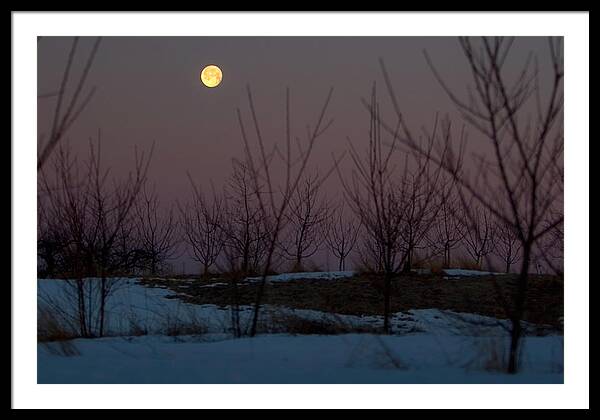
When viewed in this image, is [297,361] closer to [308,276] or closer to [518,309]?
[518,309]

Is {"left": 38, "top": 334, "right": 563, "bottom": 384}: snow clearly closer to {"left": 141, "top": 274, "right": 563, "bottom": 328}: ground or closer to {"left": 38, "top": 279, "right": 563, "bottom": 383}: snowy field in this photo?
{"left": 38, "top": 279, "right": 563, "bottom": 383}: snowy field

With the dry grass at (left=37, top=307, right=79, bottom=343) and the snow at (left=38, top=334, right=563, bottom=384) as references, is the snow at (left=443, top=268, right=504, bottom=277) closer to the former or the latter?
the snow at (left=38, top=334, right=563, bottom=384)

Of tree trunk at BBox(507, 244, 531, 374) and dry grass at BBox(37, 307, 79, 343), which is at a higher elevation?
tree trunk at BBox(507, 244, 531, 374)

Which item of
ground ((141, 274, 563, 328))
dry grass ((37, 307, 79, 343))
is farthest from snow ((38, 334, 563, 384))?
ground ((141, 274, 563, 328))

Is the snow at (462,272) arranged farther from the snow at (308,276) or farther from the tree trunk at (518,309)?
the tree trunk at (518,309)

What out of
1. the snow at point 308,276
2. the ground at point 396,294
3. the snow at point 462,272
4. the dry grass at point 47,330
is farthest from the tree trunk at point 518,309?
the snow at point 462,272

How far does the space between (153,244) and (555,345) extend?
11.4 metres

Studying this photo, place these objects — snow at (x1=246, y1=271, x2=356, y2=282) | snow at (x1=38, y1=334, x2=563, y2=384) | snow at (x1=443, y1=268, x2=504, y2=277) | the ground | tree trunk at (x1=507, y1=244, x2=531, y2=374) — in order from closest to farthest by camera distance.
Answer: snow at (x1=38, y1=334, x2=563, y2=384) → tree trunk at (x1=507, y1=244, x2=531, y2=374) → the ground → snow at (x1=246, y1=271, x2=356, y2=282) → snow at (x1=443, y1=268, x2=504, y2=277)

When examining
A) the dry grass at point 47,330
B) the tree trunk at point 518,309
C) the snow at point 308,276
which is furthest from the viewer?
the snow at point 308,276

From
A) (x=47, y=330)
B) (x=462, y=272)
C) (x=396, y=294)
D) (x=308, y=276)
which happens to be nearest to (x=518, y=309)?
(x=47, y=330)

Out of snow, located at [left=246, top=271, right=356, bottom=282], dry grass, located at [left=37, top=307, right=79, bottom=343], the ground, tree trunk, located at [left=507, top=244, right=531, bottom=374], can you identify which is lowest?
the ground

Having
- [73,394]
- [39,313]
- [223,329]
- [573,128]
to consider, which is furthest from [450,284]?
[73,394]

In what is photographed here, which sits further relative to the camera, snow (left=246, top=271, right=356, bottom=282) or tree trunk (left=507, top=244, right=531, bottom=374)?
snow (left=246, top=271, right=356, bottom=282)

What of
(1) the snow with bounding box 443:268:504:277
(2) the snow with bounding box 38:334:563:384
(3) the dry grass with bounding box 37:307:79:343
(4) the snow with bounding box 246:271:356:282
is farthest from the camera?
(1) the snow with bounding box 443:268:504:277
